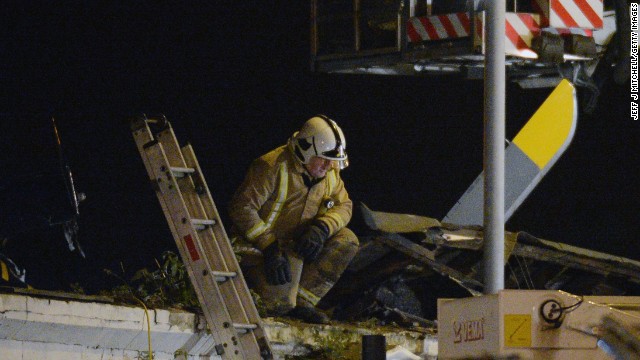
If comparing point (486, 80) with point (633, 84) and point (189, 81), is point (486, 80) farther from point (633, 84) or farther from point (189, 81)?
point (633, 84)

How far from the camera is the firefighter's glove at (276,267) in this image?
31.8ft

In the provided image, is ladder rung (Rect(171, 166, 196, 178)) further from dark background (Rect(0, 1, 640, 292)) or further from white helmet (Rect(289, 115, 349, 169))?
dark background (Rect(0, 1, 640, 292))

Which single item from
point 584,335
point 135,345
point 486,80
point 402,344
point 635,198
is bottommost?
point 635,198

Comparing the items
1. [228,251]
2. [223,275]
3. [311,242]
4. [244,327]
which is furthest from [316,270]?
[244,327]

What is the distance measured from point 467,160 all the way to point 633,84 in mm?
2401

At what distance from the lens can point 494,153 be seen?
8.29 m

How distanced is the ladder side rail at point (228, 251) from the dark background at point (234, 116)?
143 inches

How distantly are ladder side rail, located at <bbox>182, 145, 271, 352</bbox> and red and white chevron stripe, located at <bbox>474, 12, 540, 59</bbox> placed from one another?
247cm

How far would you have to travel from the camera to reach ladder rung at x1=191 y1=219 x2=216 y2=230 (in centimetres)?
914

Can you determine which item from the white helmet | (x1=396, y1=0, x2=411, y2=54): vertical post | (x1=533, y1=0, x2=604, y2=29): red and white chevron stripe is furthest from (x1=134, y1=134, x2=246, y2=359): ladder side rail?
(x1=533, y1=0, x2=604, y2=29): red and white chevron stripe

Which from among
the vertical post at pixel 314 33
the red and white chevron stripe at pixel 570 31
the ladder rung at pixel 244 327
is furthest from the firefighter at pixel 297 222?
the vertical post at pixel 314 33

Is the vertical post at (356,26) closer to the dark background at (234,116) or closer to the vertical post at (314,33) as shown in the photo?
the vertical post at (314,33)

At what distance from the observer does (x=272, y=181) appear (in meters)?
10.0

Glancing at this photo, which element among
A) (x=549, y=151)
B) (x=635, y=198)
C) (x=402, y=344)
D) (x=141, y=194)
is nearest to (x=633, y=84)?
(x=635, y=198)
